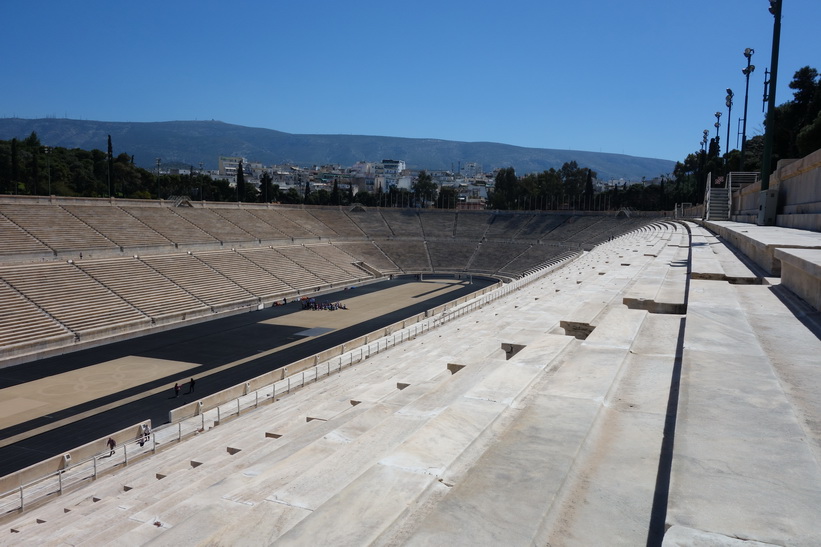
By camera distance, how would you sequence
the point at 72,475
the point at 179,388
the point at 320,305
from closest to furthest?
the point at 72,475 < the point at 179,388 < the point at 320,305

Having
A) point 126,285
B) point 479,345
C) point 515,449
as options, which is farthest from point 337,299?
point 515,449

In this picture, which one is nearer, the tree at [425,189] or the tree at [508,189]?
the tree at [508,189]

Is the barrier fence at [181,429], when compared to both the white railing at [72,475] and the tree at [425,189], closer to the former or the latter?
the white railing at [72,475]

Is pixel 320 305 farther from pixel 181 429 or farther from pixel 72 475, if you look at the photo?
pixel 72 475

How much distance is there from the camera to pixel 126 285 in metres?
28.3

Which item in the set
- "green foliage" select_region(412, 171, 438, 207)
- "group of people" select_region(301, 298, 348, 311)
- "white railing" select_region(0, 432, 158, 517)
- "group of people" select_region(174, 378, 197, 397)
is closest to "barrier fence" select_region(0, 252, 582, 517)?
"white railing" select_region(0, 432, 158, 517)

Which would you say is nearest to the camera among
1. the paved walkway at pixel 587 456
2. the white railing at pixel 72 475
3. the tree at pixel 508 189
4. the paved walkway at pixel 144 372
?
→ the paved walkway at pixel 587 456

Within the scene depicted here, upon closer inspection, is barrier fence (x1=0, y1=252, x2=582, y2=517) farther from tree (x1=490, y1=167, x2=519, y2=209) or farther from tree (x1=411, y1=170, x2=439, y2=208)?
tree (x1=411, y1=170, x2=439, y2=208)

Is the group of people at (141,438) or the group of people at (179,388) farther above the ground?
the group of people at (141,438)

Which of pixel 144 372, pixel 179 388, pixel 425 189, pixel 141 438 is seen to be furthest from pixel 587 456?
pixel 425 189

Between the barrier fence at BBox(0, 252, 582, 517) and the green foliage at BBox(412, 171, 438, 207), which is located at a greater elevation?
the green foliage at BBox(412, 171, 438, 207)

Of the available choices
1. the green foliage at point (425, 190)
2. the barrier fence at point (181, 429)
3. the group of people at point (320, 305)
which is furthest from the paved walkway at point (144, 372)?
the green foliage at point (425, 190)

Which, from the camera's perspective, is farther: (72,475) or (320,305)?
(320,305)

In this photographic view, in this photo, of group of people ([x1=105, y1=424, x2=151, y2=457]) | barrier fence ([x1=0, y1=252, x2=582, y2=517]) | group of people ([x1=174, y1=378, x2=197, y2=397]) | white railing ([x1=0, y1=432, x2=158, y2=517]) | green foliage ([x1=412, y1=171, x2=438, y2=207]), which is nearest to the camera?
white railing ([x1=0, y1=432, x2=158, y2=517])
